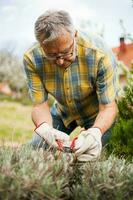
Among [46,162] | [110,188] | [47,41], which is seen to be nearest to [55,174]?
[46,162]

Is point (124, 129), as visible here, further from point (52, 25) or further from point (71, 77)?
point (52, 25)

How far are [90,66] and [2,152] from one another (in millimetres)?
1311

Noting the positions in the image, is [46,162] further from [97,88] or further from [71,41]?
[97,88]

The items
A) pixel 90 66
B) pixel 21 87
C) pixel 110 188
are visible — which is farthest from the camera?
pixel 21 87

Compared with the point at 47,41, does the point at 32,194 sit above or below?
below

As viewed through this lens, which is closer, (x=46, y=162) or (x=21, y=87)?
(x=46, y=162)

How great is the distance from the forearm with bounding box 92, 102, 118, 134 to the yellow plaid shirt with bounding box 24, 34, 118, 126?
0.19ft

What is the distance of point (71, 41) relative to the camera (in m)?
4.07

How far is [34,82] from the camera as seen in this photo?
468 cm

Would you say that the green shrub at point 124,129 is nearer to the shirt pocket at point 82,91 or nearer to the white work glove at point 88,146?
the shirt pocket at point 82,91

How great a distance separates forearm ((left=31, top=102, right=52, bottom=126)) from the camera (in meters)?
4.62

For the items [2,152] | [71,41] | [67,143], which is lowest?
[67,143]

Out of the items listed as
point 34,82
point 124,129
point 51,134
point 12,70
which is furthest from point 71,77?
point 12,70

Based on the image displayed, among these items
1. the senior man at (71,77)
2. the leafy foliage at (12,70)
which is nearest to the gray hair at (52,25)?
the senior man at (71,77)
